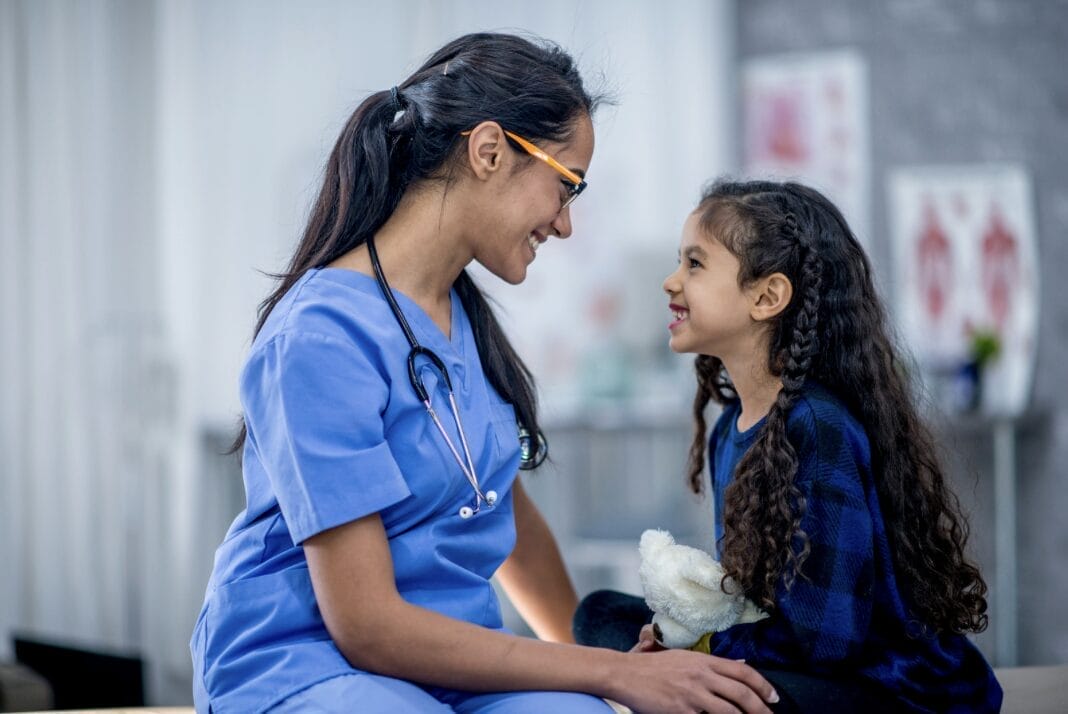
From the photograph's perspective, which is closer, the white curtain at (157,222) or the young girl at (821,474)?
the young girl at (821,474)

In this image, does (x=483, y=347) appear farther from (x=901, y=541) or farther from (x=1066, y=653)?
(x=1066, y=653)

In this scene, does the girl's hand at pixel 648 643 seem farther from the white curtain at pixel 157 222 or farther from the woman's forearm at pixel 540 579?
the white curtain at pixel 157 222

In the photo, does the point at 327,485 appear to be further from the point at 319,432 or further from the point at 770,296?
the point at 770,296

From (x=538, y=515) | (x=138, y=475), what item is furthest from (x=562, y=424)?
(x=538, y=515)

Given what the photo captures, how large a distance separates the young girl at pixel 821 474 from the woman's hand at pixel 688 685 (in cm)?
7

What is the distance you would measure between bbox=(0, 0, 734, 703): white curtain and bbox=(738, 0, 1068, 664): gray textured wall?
19.0 inches

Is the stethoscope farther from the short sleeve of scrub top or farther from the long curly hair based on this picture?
the long curly hair

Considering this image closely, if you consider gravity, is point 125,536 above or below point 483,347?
below

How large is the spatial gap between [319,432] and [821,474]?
562 mm

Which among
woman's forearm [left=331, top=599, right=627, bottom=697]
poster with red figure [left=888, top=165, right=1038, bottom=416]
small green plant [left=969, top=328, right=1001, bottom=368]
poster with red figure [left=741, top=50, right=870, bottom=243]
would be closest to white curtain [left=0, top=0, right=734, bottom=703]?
poster with red figure [left=741, top=50, right=870, bottom=243]

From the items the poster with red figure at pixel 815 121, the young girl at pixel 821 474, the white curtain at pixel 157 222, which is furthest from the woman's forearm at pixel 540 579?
the poster with red figure at pixel 815 121

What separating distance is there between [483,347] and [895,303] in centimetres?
233

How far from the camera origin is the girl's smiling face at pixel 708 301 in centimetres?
146

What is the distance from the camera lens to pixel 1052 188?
11.3 ft
